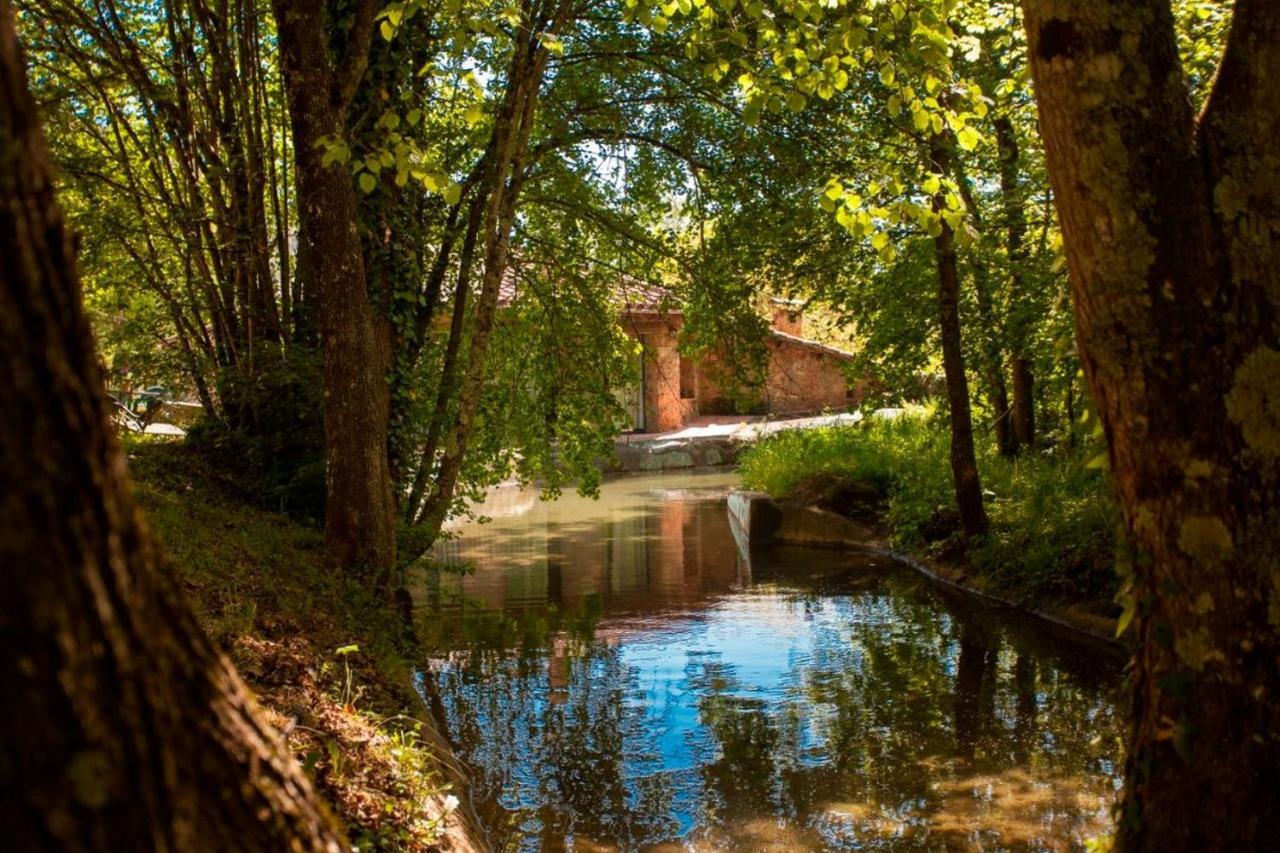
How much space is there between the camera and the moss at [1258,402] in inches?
108

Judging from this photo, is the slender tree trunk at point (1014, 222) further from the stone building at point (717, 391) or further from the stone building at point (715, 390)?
the stone building at point (717, 391)

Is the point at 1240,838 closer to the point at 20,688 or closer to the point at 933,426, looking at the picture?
the point at 20,688

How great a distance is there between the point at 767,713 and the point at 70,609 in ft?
23.1

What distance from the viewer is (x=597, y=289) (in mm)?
12281

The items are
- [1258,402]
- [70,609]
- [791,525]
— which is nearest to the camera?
[70,609]

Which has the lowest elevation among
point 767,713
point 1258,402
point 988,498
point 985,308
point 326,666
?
point 767,713

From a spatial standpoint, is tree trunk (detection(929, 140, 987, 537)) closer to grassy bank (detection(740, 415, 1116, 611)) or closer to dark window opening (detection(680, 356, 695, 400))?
grassy bank (detection(740, 415, 1116, 611))

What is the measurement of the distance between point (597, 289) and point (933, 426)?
8230 mm

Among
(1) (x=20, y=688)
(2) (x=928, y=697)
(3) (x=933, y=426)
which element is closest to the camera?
(1) (x=20, y=688)

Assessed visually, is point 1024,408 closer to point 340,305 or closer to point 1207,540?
point 340,305

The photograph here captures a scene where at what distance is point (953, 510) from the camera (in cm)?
1394

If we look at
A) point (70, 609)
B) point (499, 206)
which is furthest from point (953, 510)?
point (70, 609)

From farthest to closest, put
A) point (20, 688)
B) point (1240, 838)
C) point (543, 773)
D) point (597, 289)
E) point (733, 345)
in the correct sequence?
point (597, 289)
point (733, 345)
point (543, 773)
point (1240, 838)
point (20, 688)

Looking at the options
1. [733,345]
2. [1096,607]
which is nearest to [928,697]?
[1096,607]
